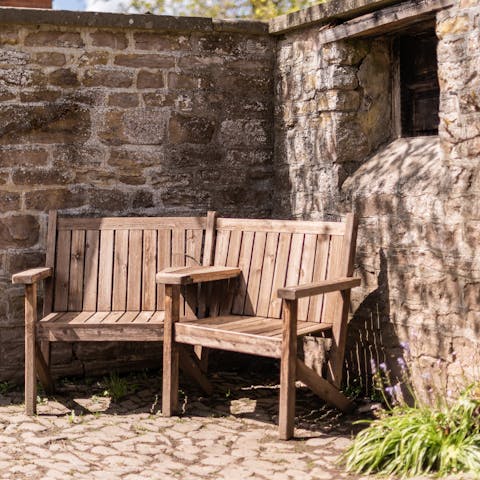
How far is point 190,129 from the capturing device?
222 inches

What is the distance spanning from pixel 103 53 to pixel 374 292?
7.61ft

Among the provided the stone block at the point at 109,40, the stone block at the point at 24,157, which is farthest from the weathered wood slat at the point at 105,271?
the stone block at the point at 109,40

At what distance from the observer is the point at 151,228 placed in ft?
17.2

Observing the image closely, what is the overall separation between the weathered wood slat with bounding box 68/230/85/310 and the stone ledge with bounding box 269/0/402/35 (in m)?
1.89

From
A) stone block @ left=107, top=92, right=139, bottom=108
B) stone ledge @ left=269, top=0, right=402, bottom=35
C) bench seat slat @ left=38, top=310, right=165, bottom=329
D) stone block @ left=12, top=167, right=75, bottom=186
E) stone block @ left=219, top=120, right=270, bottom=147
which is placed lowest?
bench seat slat @ left=38, top=310, right=165, bottom=329

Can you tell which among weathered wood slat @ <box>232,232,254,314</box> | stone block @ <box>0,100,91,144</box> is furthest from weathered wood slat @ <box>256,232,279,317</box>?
stone block @ <box>0,100,91,144</box>

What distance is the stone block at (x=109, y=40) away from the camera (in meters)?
5.43

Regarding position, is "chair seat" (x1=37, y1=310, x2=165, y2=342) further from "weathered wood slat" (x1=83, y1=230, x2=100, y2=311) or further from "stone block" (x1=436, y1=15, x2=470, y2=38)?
"stone block" (x1=436, y1=15, x2=470, y2=38)

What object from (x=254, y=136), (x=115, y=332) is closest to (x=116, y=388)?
(x=115, y=332)

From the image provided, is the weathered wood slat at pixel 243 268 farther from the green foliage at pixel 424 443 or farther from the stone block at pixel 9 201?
the stone block at pixel 9 201

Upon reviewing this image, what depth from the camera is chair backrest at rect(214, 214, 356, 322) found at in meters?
4.73

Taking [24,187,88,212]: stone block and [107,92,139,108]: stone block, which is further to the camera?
[107,92,139,108]: stone block

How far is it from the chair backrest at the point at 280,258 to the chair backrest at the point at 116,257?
21 centimetres

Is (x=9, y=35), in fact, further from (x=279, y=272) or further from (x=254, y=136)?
(x=279, y=272)
